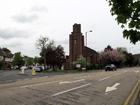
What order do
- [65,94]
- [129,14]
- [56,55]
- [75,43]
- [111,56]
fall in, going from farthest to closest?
[111,56]
[75,43]
[56,55]
[65,94]
[129,14]

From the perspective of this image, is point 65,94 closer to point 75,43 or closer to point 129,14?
point 129,14

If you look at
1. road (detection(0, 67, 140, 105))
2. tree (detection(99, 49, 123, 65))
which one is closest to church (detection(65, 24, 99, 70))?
tree (detection(99, 49, 123, 65))

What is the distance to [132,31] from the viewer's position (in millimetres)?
5816

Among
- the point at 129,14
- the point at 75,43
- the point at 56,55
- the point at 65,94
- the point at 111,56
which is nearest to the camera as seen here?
the point at 129,14

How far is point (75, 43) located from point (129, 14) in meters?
44.1

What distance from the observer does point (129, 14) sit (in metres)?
6.24

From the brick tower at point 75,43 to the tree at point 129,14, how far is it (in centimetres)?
4292

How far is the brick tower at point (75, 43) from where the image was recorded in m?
49.6

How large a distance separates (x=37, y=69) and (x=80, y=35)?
2142 centimetres

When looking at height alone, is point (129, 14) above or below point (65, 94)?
above

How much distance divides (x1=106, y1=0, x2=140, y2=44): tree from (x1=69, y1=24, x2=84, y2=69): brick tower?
141 feet

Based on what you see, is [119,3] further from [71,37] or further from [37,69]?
[71,37]

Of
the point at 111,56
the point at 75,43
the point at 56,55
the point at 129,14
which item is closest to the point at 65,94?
the point at 129,14

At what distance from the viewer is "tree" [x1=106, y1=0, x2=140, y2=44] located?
19.1 feet
